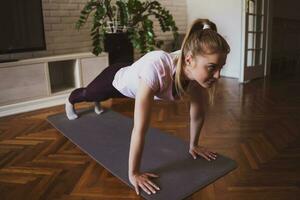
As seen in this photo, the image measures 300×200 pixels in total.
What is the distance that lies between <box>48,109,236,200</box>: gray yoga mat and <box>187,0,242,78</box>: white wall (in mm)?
2324

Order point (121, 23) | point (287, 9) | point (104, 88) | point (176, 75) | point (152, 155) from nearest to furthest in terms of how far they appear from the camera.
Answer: point (176, 75), point (152, 155), point (104, 88), point (121, 23), point (287, 9)

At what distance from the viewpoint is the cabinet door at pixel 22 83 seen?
2.42m

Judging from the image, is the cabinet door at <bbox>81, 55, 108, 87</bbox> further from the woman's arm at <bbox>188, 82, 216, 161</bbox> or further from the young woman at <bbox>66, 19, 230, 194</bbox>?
the woman's arm at <bbox>188, 82, 216, 161</bbox>

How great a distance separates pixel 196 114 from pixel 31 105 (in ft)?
5.81

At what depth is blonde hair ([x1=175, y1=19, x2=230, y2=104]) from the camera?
112cm

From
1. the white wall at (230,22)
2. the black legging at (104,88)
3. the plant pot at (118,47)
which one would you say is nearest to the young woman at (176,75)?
the black legging at (104,88)

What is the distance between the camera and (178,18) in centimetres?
439

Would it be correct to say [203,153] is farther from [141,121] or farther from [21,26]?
[21,26]

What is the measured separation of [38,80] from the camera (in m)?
2.59

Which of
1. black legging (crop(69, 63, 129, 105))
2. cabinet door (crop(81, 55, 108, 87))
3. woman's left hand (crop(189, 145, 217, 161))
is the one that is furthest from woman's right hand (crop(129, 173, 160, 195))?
cabinet door (crop(81, 55, 108, 87))

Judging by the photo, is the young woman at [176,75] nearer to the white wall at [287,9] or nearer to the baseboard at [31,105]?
the baseboard at [31,105]

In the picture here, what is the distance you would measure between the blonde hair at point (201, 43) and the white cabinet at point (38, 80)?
5.73 ft

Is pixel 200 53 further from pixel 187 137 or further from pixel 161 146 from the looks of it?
pixel 187 137

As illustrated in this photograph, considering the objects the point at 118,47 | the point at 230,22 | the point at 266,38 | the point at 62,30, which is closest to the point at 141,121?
the point at 118,47
